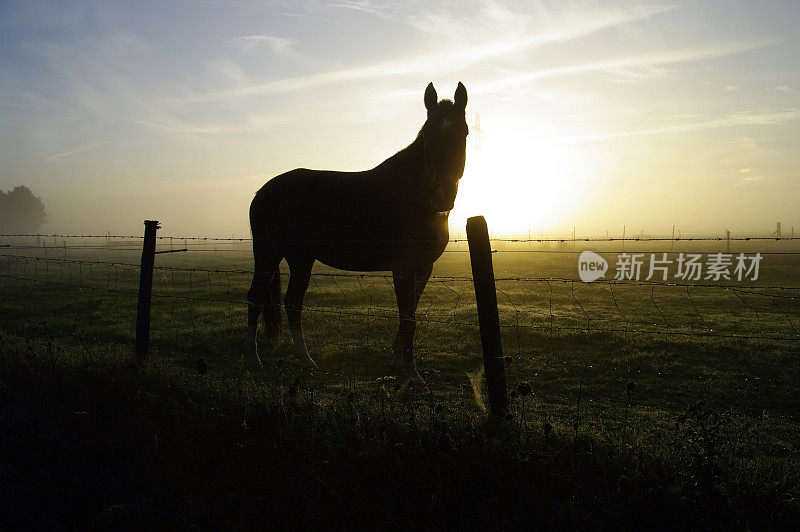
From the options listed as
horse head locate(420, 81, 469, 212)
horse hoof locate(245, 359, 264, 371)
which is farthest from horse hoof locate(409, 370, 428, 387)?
horse hoof locate(245, 359, 264, 371)

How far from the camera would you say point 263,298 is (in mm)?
7965

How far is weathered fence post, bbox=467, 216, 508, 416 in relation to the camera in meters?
4.22

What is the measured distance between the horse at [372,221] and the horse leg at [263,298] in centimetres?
2

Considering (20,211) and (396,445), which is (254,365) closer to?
(396,445)

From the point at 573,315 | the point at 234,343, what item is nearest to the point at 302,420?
the point at 234,343

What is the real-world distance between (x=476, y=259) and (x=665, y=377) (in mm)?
4714

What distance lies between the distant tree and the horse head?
148 meters

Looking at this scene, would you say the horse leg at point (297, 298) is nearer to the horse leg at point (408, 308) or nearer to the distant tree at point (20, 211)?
the horse leg at point (408, 308)

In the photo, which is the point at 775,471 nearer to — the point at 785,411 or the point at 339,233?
the point at 785,411

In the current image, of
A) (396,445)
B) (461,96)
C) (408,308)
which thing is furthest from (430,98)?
(396,445)

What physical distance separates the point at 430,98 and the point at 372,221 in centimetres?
191

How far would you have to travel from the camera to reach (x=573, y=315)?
40.0 ft

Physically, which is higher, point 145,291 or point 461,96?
point 461,96

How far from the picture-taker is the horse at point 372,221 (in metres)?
6.16
